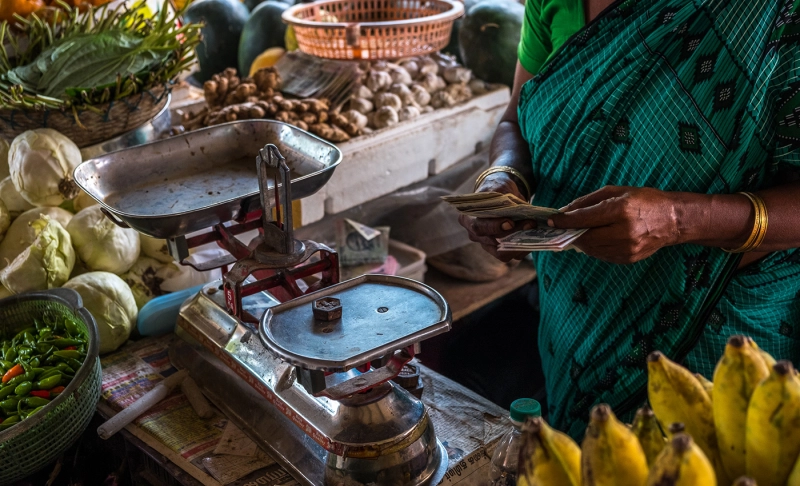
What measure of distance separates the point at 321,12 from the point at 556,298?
190 centimetres

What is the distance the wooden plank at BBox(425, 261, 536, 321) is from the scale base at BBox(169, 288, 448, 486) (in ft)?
3.66

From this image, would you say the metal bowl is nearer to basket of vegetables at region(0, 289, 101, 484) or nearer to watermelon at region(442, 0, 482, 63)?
basket of vegetables at region(0, 289, 101, 484)

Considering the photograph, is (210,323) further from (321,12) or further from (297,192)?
(321,12)

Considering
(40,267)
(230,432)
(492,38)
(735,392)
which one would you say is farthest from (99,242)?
(492,38)

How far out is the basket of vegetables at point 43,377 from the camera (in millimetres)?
1393

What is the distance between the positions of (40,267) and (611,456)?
169 cm

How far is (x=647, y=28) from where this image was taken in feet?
4.62

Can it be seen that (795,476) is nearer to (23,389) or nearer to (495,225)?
(495,225)

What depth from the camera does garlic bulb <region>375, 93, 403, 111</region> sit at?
2.78m

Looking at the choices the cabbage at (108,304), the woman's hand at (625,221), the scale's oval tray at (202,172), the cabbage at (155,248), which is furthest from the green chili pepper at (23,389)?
the woman's hand at (625,221)

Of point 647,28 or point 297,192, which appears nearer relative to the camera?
point 647,28

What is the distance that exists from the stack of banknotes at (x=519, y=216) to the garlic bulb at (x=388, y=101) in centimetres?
141

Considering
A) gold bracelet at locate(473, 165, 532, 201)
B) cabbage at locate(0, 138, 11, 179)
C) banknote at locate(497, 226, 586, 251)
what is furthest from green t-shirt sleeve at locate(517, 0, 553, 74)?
cabbage at locate(0, 138, 11, 179)

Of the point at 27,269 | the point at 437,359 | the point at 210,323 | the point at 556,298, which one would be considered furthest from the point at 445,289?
the point at 27,269
